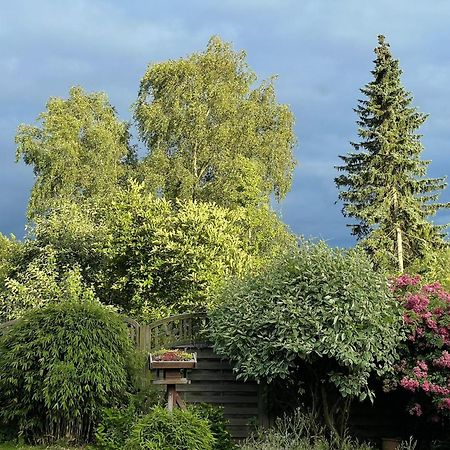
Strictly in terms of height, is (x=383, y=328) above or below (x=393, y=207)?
below

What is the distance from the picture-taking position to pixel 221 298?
28.9ft

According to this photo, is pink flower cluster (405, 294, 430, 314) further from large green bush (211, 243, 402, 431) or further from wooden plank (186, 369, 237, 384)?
wooden plank (186, 369, 237, 384)

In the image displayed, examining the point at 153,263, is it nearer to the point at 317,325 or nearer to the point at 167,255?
the point at 167,255

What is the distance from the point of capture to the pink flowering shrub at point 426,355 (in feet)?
26.5

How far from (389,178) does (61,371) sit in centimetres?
1417

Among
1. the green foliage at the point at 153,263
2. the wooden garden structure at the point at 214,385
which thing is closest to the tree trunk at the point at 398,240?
the green foliage at the point at 153,263

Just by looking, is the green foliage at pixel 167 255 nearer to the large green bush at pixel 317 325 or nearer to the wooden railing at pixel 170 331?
the wooden railing at pixel 170 331

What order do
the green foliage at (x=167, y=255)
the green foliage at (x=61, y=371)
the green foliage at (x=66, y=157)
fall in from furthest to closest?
the green foliage at (x=66, y=157), the green foliage at (x=167, y=255), the green foliage at (x=61, y=371)

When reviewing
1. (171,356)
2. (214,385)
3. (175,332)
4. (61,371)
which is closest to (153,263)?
(175,332)

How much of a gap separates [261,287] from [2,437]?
370cm

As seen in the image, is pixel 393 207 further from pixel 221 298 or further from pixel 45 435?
pixel 45 435

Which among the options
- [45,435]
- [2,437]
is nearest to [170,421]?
[45,435]

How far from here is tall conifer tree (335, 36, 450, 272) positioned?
64.2ft

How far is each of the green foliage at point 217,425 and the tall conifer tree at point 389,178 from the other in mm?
11901
